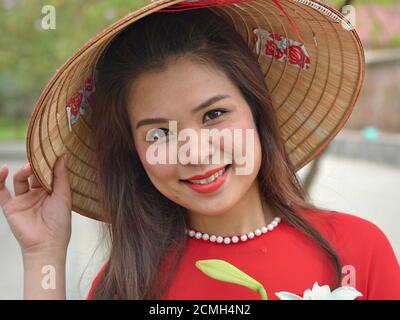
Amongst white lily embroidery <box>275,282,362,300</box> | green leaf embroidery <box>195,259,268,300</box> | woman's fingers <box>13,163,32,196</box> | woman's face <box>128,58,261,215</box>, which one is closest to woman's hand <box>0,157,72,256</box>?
woman's fingers <box>13,163,32,196</box>

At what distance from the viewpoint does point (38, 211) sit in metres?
1.71

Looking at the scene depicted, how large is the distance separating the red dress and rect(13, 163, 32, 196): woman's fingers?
1.02 feet

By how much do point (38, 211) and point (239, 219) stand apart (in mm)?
496

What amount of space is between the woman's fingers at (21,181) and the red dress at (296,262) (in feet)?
1.02

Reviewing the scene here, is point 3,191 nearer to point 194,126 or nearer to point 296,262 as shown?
point 194,126

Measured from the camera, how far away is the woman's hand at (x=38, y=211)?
1.65 meters

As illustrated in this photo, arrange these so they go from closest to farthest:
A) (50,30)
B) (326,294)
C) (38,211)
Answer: (326,294) < (38,211) < (50,30)

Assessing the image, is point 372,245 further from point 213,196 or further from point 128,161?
point 128,161

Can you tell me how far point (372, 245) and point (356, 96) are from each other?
1.31 feet

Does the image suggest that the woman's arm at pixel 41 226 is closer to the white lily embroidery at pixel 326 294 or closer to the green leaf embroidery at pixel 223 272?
the green leaf embroidery at pixel 223 272

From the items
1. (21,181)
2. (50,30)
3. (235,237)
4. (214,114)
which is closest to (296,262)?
(235,237)

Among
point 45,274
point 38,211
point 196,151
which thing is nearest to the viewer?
point 196,151
